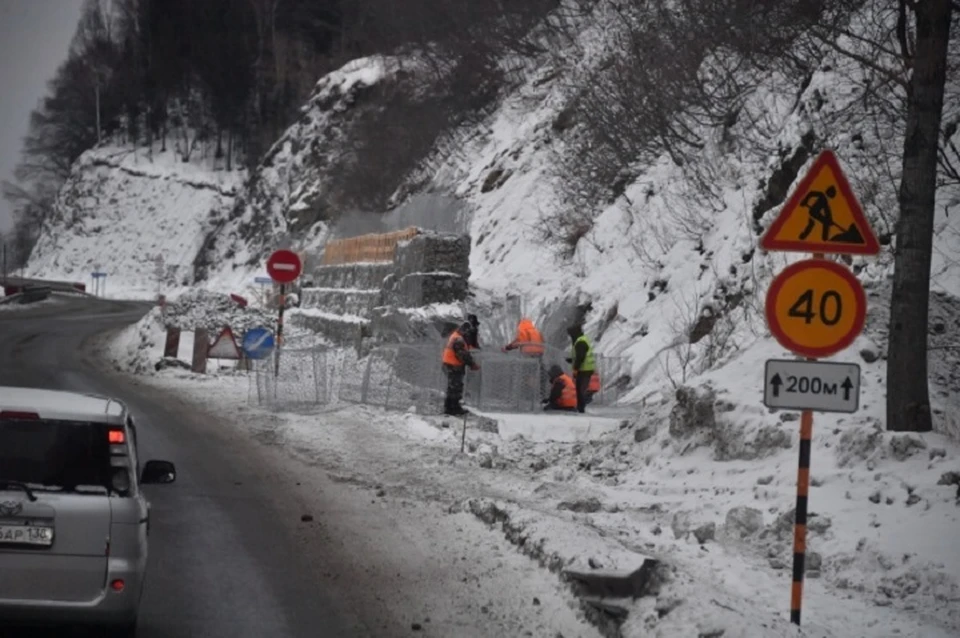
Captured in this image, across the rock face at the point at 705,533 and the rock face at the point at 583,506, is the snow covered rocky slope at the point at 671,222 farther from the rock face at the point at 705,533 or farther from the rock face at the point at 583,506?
the rock face at the point at 705,533

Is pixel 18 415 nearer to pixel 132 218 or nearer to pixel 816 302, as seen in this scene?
pixel 816 302

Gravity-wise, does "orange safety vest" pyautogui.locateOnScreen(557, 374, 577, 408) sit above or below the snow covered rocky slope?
below

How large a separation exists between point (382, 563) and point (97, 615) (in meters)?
3.72

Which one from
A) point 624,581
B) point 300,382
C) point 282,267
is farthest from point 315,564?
point 282,267

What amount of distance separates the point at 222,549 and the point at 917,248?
636cm

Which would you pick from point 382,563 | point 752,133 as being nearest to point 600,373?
point 752,133

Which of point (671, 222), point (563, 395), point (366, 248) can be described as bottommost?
point (563, 395)

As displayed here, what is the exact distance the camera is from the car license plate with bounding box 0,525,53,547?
6910 millimetres

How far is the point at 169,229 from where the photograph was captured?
90875 mm

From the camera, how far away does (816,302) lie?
7.88 m

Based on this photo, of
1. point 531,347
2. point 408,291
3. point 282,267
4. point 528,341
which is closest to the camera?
point 531,347

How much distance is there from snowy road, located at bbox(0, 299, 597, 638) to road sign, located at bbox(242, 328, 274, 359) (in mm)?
7755

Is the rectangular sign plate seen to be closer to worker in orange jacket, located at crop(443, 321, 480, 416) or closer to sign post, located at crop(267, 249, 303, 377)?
worker in orange jacket, located at crop(443, 321, 480, 416)

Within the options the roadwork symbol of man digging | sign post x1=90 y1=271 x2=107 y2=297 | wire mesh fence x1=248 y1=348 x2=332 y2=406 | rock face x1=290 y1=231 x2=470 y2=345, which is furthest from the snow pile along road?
sign post x1=90 y1=271 x2=107 y2=297
